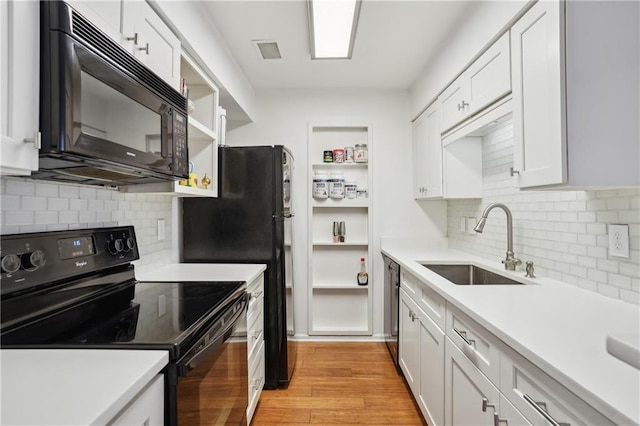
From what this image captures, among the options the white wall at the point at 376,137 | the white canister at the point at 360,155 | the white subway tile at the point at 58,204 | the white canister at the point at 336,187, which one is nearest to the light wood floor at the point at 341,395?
the white wall at the point at 376,137

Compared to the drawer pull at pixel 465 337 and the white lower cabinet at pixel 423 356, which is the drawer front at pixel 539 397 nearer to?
the drawer pull at pixel 465 337

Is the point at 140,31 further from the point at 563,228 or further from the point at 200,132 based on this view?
the point at 563,228

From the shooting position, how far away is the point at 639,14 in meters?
1.12

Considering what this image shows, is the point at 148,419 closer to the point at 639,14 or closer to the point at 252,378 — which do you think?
the point at 252,378

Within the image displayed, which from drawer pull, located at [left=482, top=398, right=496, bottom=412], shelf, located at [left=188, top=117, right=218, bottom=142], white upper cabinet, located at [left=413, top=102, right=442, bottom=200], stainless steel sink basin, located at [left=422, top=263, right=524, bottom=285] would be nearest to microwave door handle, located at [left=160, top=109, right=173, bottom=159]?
shelf, located at [left=188, top=117, right=218, bottom=142]

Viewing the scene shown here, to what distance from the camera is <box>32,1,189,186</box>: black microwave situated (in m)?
0.79

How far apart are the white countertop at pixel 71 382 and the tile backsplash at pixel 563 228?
1698mm

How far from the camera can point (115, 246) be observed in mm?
1474

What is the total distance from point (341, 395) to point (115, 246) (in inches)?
67.7

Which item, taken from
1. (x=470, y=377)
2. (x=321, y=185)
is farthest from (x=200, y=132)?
(x=470, y=377)

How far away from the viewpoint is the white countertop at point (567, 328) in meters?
0.65

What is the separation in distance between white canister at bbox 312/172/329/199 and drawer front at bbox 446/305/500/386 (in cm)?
182

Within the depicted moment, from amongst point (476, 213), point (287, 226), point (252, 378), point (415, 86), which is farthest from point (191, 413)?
point (415, 86)

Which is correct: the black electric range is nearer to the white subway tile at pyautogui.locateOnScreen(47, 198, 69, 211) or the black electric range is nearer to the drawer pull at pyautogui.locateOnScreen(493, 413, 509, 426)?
the white subway tile at pyautogui.locateOnScreen(47, 198, 69, 211)
